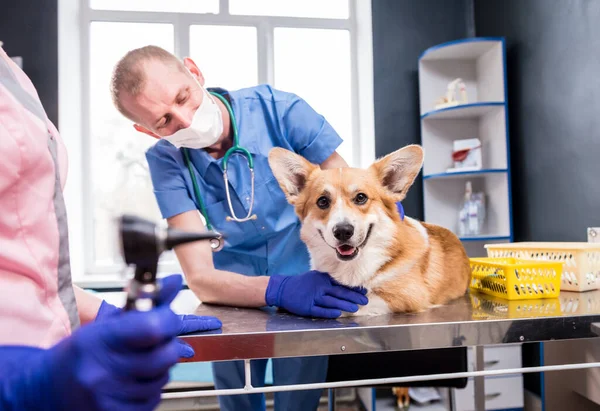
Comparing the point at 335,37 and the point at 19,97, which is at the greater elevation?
the point at 335,37


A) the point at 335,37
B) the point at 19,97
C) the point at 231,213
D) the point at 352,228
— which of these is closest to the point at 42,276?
the point at 19,97

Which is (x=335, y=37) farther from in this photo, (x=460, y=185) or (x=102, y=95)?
(x=102, y=95)

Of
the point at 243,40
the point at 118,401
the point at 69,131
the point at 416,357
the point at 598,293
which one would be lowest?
the point at 416,357

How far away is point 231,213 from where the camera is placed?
1.38 metres

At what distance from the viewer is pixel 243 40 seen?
3.75m

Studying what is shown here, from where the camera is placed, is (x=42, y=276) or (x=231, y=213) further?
(x=231, y=213)

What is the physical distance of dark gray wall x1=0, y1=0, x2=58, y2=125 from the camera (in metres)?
3.29

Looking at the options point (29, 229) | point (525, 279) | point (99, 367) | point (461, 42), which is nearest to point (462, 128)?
point (461, 42)

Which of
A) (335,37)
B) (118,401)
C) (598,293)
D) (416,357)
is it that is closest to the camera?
(118,401)

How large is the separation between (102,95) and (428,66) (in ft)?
8.72

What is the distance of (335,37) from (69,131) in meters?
2.38

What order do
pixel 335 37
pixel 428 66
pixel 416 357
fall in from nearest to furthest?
pixel 416 357 < pixel 428 66 < pixel 335 37

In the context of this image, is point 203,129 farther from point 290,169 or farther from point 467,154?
point 467,154

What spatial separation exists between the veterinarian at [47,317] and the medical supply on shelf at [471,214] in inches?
115
